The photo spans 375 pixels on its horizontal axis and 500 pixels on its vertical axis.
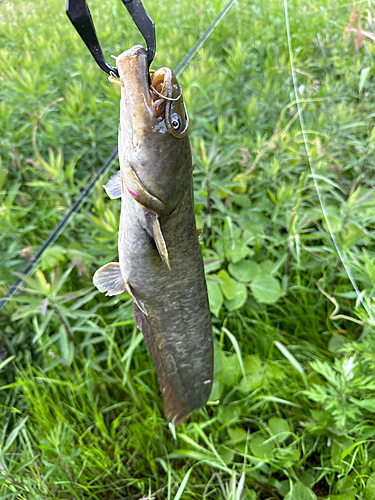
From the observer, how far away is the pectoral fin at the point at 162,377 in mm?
915

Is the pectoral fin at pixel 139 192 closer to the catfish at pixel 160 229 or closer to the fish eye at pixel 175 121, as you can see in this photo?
the catfish at pixel 160 229

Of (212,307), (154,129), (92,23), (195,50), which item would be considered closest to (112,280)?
(154,129)

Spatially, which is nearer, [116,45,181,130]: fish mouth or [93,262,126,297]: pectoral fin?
[116,45,181,130]: fish mouth

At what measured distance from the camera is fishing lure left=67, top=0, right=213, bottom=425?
57 centimetres

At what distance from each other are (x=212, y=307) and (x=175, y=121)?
3.47 ft

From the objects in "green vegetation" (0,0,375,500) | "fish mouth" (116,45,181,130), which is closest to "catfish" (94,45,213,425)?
"fish mouth" (116,45,181,130)

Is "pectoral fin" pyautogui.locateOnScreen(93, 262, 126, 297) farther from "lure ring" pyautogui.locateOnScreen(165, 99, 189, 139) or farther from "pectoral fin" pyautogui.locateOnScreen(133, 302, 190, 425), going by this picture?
"lure ring" pyautogui.locateOnScreen(165, 99, 189, 139)

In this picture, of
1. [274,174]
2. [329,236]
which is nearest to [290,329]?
[329,236]

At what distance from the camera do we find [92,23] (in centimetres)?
47

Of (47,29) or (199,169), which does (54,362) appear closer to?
(199,169)

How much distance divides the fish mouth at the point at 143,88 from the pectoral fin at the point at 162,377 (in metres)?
0.49

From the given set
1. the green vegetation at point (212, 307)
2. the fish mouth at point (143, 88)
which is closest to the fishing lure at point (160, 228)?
the fish mouth at point (143, 88)

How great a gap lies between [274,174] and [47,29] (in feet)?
5.16

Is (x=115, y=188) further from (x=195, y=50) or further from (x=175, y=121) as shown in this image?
(x=195, y=50)
